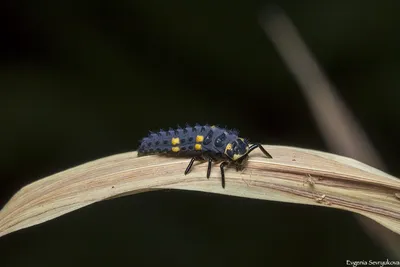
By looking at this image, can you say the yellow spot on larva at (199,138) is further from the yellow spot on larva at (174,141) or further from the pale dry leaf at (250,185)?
the pale dry leaf at (250,185)

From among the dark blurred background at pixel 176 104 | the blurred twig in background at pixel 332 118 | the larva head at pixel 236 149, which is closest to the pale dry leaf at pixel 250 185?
the larva head at pixel 236 149

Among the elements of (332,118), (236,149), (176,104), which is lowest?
(236,149)

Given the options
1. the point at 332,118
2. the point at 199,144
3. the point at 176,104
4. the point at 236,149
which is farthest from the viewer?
the point at 176,104

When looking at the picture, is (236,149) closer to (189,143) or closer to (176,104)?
(189,143)

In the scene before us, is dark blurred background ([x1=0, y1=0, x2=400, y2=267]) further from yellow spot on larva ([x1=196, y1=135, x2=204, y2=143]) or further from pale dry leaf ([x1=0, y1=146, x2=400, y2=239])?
pale dry leaf ([x1=0, y1=146, x2=400, y2=239])

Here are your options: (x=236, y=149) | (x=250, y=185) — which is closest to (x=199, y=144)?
(x=236, y=149)
